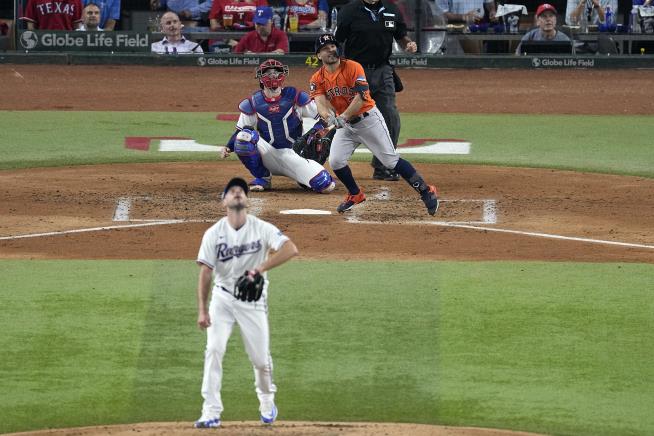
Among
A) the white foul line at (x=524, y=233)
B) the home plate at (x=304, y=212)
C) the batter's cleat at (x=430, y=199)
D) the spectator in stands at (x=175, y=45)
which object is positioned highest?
the spectator in stands at (x=175, y=45)

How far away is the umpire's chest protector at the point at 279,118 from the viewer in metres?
13.8

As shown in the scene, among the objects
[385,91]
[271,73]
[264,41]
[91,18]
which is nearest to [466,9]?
[264,41]

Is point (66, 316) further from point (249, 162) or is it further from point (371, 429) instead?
point (249, 162)

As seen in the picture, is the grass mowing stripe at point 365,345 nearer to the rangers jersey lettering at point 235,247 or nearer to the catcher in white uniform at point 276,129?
the rangers jersey lettering at point 235,247

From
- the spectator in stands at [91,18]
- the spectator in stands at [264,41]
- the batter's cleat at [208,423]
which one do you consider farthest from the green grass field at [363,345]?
the spectator in stands at [91,18]

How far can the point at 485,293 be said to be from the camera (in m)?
10.1

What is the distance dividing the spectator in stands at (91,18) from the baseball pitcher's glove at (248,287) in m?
15.7

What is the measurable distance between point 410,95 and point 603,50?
3819 mm

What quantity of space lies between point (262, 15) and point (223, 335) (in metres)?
14.4

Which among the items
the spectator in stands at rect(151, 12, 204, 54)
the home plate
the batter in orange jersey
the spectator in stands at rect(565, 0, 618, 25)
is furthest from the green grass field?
the spectator in stands at rect(565, 0, 618, 25)

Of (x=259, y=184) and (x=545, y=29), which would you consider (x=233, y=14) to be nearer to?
(x=545, y=29)

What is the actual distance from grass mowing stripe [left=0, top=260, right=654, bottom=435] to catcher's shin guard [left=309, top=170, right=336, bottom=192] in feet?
9.91

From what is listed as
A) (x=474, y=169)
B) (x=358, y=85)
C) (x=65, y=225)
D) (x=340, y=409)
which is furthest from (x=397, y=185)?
(x=340, y=409)

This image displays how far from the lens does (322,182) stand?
1405 cm
